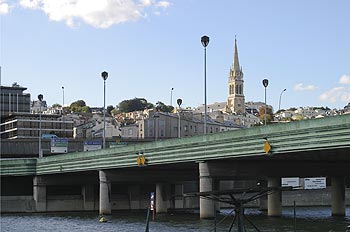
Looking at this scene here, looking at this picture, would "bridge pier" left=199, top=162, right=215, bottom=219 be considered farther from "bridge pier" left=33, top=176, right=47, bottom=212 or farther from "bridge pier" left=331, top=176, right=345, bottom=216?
"bridge pier" left=33, top=176, right=47, bottom=212

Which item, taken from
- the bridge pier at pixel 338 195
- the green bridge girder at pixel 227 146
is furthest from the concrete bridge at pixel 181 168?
the bridge pier at pixel 338 195

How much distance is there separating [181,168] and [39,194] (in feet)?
93.7

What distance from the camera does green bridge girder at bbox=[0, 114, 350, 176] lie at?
183 ft

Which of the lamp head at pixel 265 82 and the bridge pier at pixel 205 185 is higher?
the lamp head at pixel 265 82

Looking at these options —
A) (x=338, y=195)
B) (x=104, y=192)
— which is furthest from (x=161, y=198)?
(x=338, y=195)

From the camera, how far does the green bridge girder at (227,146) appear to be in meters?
55.7

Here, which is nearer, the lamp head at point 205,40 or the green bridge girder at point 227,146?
the green bridge girder at point 227,146

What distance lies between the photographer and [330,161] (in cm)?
7550

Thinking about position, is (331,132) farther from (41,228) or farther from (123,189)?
(123,189)

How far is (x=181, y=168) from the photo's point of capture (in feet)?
293

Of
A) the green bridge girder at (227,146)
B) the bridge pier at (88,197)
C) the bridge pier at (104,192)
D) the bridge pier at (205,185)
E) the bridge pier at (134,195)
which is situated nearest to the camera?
the green bridge girder at (227,146)

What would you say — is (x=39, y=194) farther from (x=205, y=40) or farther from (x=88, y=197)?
(x=205, y=40)

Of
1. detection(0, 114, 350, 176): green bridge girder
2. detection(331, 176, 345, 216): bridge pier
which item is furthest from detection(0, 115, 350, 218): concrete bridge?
detection(331, 176, 345, 216): bridge pier

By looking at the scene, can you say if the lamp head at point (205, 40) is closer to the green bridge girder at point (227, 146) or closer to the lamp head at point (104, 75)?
the green bridge girder at point (227, 146)
